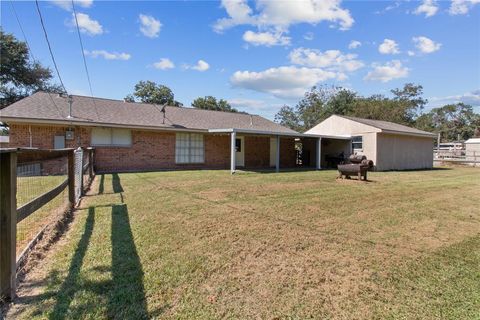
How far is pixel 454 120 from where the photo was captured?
6178 centimetres

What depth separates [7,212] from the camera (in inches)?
102

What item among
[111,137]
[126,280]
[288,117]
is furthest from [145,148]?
[288,117]

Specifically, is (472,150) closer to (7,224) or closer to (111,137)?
(111,137)

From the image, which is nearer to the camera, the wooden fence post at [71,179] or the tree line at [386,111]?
the wooden fence post at [71,179]

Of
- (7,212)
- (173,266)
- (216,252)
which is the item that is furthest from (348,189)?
(7,212)

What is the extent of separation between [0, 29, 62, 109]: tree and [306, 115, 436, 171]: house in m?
26.5

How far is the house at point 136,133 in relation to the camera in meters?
12.9

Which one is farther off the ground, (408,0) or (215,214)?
(408,0)

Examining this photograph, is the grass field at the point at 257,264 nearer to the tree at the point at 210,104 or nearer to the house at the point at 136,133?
the house at the point at 136,133

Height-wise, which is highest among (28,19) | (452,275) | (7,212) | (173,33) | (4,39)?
(4,39)

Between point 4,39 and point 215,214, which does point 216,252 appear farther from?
point 4,39

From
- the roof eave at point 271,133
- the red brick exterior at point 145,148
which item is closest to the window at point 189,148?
the red brick exterior at point 145,148

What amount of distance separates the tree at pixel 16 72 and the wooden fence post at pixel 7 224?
29582 mm

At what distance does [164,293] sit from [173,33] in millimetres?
12740
